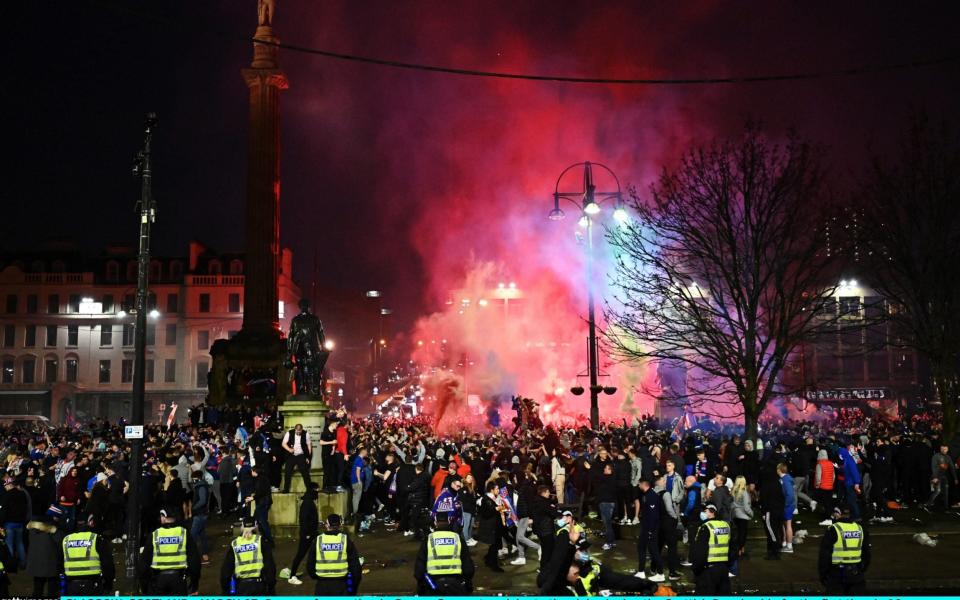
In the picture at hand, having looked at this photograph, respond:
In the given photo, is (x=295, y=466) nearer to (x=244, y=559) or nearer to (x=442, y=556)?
(x=244, y=559)

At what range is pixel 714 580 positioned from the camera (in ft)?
31.3

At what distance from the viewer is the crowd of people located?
28.7 ft

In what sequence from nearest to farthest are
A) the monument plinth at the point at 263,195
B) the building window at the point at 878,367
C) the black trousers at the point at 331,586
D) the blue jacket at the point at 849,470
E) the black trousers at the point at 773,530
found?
the black trousers at the point at 331,586 < the black trousers at the point at 773,530 < the blue jacket at the point at 849,470 < the monument plinth at the point at 263,195 < the building window at the point at 878,367

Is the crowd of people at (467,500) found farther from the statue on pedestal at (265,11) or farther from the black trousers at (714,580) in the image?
the statue on pedestal at (265,11)

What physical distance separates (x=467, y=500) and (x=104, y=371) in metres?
59.3

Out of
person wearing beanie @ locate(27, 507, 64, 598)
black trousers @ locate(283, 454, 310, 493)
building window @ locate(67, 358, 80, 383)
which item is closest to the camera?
person wearing beanie @ locate(27, 507, 64, 598)

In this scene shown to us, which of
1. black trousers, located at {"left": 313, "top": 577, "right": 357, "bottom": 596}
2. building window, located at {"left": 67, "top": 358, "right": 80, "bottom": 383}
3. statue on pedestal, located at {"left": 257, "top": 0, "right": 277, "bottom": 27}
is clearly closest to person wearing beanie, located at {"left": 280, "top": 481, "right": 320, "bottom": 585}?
black trousers, located at {"left": 313, "top": 577, "right": 357, "bottom": 596}

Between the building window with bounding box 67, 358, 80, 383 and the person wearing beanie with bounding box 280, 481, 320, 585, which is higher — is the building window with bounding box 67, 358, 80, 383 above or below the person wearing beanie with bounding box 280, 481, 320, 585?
above

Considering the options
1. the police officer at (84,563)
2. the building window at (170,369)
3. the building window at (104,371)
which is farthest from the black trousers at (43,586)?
the building window at (104,371)

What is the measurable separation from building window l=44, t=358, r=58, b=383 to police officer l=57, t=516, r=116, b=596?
6335cm

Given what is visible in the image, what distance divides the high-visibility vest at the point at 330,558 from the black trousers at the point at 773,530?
8574 mm

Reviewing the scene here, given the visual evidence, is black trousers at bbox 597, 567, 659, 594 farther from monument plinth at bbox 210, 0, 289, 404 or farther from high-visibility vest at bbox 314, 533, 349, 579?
monument plinth at bbox 210, 0, 289, 404

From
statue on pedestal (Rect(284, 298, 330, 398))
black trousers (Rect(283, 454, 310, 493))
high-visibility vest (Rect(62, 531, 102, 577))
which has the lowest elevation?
high-visibility vest (Rect(62, 531, 102, 577))

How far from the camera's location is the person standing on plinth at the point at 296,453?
53.3 feet
